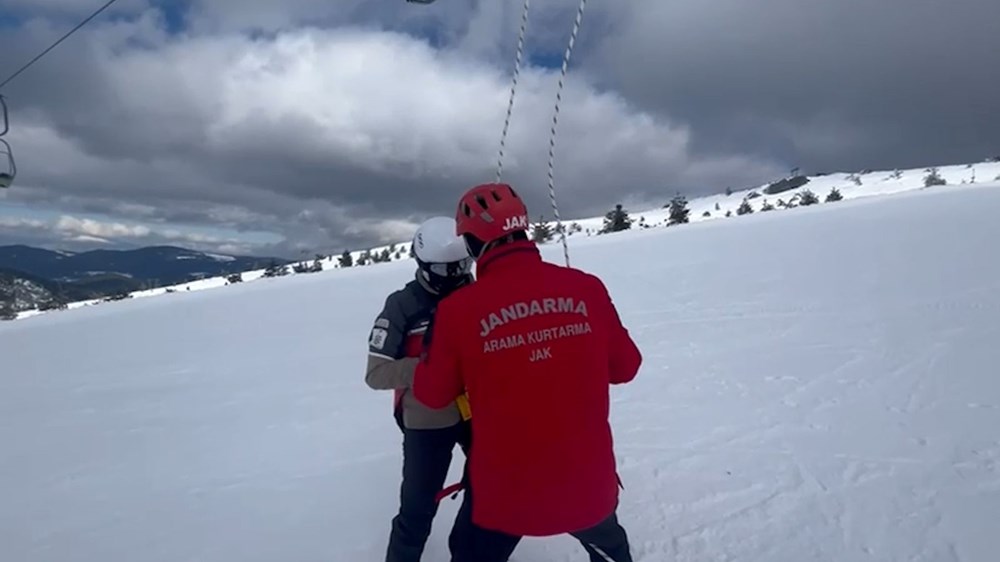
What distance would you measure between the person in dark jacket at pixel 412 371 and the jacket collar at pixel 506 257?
0.69 metres

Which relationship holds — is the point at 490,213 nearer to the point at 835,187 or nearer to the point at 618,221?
the point at 618,221

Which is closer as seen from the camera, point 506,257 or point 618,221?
point 506,257

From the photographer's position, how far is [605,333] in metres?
2.19

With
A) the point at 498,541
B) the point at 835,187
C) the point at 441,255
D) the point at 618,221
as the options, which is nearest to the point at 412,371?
the point at 441,255

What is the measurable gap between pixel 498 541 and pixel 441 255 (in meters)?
1.19

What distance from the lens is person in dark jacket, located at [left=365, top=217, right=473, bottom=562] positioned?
9.44 ft

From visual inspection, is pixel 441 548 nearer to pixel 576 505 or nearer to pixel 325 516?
pixel 325 516

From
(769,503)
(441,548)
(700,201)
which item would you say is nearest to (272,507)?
(441,548)

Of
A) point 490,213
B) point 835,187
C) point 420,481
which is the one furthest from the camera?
point 835,187

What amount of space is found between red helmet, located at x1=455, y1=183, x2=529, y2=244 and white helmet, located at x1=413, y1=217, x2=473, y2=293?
0.60m

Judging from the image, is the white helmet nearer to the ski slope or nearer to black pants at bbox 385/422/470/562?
black pants at bbox 385/422/470/562

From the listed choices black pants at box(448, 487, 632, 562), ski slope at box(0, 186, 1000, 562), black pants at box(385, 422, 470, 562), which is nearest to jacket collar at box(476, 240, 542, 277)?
black pants at box(448, 487, 632, 562)

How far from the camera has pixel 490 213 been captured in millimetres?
2174

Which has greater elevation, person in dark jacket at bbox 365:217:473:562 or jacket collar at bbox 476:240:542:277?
jacket collar at bbox 476:240:542:277
